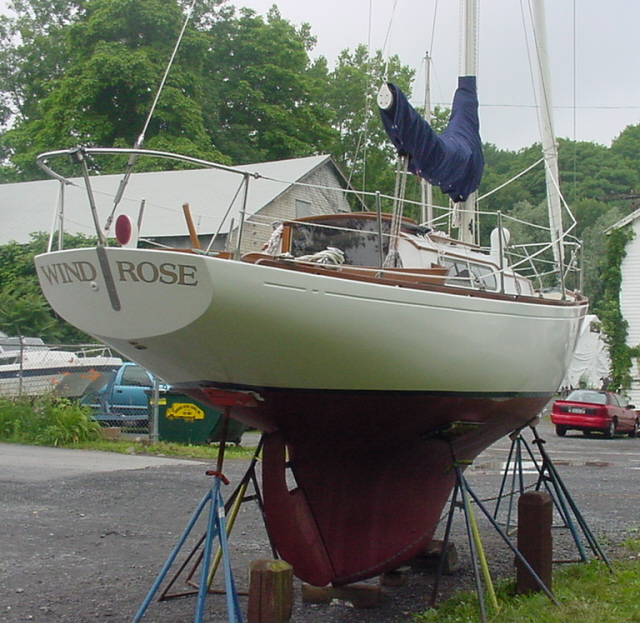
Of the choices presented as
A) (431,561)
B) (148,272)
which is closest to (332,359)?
(148,272)

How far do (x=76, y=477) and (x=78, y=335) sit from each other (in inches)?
626

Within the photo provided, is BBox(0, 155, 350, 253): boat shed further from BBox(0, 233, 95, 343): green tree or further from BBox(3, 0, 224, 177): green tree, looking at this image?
BBox(3, 0, 224, 177): green tree

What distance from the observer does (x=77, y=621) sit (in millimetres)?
5695

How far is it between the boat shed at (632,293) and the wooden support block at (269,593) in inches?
1073

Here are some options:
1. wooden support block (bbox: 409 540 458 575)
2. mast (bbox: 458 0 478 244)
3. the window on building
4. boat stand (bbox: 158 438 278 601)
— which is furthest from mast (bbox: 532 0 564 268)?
the window on building

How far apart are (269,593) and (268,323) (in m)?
1.45

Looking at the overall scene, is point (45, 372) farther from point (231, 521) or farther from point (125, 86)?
point (125, 86)

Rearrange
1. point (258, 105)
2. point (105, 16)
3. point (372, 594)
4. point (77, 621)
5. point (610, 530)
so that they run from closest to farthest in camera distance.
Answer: point (77, 621), point (372, 594), point (610, 530), point (105, 16), point (258, 105)

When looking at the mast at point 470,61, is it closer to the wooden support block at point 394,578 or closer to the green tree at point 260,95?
the wooden support block at point 394,578

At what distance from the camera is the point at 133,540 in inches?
326

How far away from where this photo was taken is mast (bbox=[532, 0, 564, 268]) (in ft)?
33.7

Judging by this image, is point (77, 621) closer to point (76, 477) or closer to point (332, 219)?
point (332, 219)

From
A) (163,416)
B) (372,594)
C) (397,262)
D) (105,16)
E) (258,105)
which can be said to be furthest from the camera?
(258,105)

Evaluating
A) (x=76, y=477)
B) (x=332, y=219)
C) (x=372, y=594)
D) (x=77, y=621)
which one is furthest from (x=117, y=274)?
(x=76, y=477)
